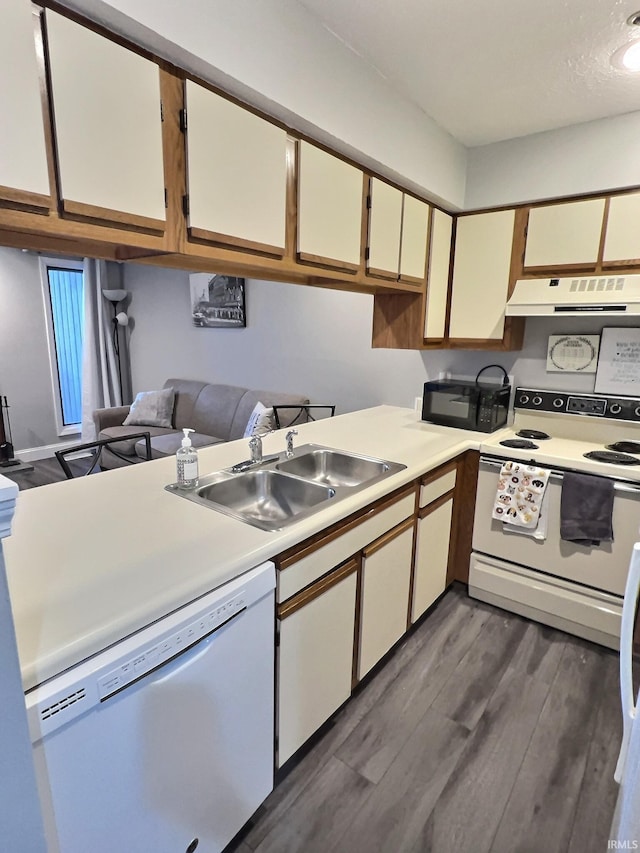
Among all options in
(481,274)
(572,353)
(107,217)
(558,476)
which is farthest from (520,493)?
(107,217)

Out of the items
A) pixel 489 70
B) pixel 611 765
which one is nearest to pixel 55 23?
pixel 489 70

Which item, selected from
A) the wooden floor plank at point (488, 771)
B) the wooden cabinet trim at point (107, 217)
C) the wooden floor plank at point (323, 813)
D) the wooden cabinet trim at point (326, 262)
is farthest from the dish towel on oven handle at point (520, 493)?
the wooden cabinet trim at point (107, 217)

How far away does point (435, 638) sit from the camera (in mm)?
2207

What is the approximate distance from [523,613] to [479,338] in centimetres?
156

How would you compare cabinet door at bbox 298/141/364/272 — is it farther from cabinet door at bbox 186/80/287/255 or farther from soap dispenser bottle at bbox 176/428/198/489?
soap dispenser bottle at bbox 176/428/198/489

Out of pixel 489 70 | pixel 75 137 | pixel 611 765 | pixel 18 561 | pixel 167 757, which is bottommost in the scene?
pixel 611 765

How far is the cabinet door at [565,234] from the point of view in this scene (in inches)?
90.0

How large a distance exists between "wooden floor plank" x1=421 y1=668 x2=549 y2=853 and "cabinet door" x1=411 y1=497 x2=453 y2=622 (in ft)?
1.56

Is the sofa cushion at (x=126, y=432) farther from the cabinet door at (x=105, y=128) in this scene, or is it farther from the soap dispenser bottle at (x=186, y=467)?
the cabinet door at (x=105, y=128)

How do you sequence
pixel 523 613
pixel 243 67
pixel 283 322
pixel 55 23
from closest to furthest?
1. pixel 55 23
2. pixel 243 67
3. pixel 523 613
4. pixel 283 322

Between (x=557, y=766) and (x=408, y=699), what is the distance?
0.55m

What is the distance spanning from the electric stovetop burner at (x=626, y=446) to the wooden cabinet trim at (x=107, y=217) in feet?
7.69

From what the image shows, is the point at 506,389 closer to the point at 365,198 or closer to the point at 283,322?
the point at 365,198

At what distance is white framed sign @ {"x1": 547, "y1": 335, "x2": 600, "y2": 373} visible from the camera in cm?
252
